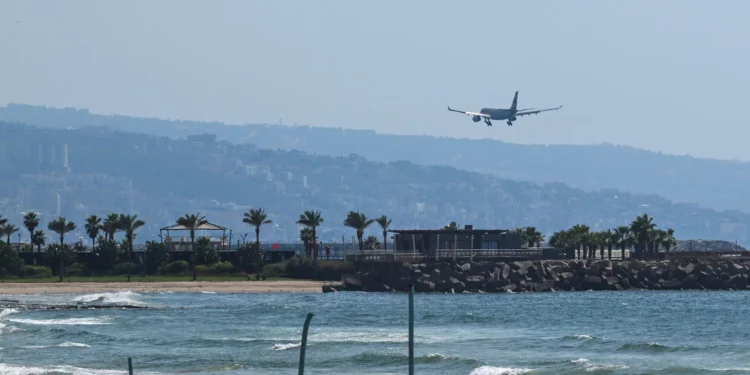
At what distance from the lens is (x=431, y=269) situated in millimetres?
96562

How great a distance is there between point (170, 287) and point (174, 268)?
15.8 meters

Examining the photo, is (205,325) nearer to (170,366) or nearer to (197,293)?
(170,366)

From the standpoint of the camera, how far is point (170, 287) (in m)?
105

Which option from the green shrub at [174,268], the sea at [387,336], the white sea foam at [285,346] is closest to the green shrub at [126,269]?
the green shrub at [174,268]

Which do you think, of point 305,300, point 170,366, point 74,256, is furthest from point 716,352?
point 74,256

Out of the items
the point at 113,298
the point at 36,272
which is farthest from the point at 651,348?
the point at 36,272

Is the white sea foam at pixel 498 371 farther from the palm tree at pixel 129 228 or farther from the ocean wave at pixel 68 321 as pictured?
the palm tree at pixel 129 228

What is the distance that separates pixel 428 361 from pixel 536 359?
3782 millimetres

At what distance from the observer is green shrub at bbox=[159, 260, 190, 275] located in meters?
121

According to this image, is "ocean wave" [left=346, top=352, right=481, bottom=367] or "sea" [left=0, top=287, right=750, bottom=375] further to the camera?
"ocean wave" [left=346, top=352, right=481, bottom=367]

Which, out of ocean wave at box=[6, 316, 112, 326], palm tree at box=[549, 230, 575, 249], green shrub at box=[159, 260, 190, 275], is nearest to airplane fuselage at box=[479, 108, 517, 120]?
palm tree at box=[549, 230, 575, 249]

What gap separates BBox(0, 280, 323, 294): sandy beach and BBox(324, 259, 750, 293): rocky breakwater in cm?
582

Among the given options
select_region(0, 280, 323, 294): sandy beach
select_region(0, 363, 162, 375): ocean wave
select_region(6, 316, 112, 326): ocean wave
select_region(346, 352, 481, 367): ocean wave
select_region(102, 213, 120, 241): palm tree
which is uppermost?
select_region(102, 213, 120, 241): palm tree

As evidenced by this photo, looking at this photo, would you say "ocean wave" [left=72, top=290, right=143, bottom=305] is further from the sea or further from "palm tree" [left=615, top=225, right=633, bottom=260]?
"palm tree" [left=615, top=225, right=633, bottom=260]
